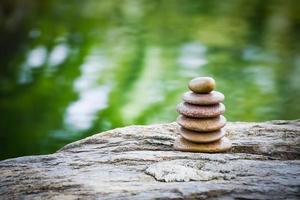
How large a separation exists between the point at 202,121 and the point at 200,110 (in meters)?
0.02

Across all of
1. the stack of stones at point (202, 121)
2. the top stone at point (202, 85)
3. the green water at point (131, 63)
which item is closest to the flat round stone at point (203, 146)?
the stack of stones at point (202, 121)

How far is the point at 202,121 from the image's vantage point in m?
1.08

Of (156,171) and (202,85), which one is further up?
(202,85)

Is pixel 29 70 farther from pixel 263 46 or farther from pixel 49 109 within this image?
pixel 263 46

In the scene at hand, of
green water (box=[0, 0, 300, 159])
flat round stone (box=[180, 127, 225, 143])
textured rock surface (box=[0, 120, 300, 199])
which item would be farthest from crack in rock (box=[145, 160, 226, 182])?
green water (box=[0, 0, 300, 159])

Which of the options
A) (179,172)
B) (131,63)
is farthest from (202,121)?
(131,63)

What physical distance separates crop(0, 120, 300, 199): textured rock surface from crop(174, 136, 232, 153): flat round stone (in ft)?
0.07

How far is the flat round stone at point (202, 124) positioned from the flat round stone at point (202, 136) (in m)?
0.01

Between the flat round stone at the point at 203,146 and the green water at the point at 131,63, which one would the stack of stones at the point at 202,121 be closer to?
the flat round stone at the point at 203,146

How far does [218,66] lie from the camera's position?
4.10m

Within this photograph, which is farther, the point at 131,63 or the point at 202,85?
the point at 131,63

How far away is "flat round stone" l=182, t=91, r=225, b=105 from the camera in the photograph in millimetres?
1082

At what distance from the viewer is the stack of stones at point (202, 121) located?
1073 mm

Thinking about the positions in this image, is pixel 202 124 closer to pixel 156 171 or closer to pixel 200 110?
pixel 200 110
